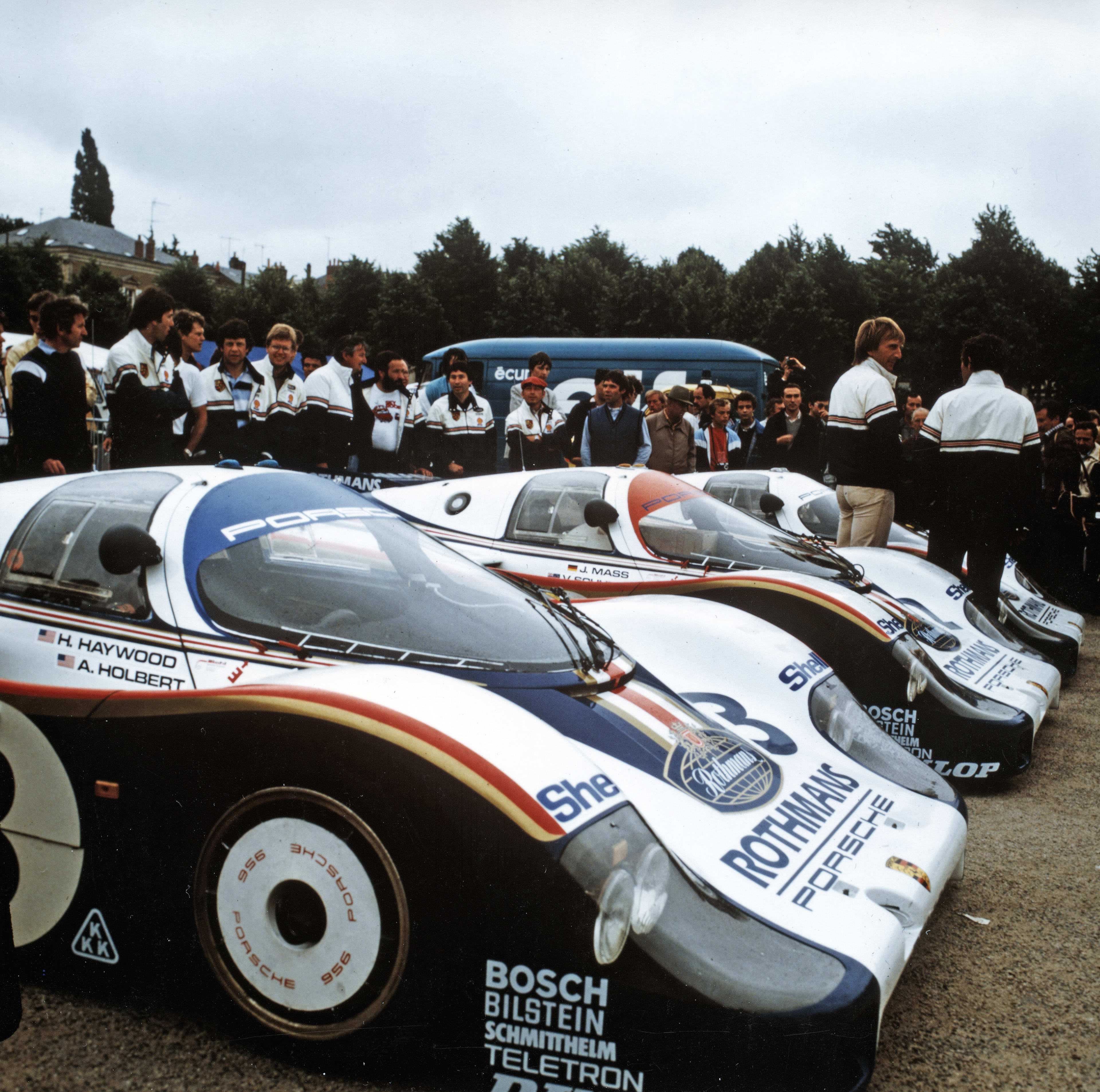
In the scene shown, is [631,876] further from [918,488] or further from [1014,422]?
[918,488]

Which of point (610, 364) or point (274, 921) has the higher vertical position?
point (610, 364)

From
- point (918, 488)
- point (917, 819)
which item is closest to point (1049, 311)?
point (918, 488)

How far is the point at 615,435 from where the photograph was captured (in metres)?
7.29

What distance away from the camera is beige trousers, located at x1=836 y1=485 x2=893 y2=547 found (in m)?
5.62

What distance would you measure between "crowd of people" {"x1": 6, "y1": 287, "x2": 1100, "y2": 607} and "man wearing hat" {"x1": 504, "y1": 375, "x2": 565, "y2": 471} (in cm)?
1

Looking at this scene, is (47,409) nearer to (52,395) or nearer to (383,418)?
(52,395)

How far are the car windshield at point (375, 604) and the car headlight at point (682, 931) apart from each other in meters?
0.68

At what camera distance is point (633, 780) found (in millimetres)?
2176

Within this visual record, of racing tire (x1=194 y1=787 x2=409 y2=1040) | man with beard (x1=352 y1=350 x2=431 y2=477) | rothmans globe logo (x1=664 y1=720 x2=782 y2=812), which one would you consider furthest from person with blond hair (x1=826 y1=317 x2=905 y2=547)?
racing tire (x1=194 y1=787 x2=409 y2=1040)

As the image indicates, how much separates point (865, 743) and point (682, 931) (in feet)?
4.58

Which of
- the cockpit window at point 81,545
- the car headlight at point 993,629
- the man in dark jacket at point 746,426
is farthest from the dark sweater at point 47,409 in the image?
the man in dark jacket at point 746,426

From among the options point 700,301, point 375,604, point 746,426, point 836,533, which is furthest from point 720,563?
point 700,301

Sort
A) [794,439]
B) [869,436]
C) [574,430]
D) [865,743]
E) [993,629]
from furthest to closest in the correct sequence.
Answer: [574,430]
[794,439]
[869,436]
[993,629]
[865,743]

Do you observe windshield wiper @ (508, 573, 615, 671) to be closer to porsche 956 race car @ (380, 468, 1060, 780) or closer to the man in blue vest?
porsche 956 race car @ (380, 468, 1060, 780)
